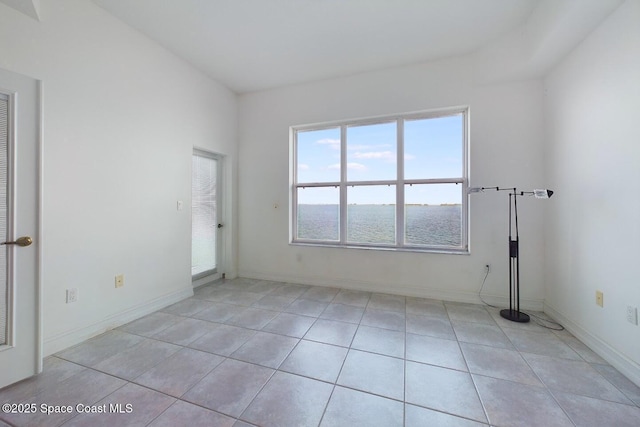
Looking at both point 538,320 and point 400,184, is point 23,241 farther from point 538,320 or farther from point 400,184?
point 538,320

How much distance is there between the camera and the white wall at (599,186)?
1.74 m

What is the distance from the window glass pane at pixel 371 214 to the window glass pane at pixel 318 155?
45 centimetres

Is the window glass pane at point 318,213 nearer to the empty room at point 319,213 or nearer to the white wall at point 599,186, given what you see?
the empty room at point 319,213

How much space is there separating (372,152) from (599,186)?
7.46 ft

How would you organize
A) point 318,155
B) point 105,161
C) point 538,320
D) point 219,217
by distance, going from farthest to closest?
1. point 219,217
2. point 318,155
3. point 538,320
4. point 105,161

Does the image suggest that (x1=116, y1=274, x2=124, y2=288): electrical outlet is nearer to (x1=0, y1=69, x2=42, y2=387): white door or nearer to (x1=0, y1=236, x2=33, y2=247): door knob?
(x1=0, y1=69, x2=42, y2=387): white door

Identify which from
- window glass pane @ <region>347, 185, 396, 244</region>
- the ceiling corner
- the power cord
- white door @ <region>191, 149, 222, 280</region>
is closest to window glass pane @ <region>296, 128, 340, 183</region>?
window glass pane @ <region>347, 185, 396, 244</region>

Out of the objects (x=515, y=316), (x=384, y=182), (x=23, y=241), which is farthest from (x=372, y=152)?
(x=23, y=241)

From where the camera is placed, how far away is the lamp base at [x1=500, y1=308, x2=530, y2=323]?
2535 mm

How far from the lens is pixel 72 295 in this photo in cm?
211

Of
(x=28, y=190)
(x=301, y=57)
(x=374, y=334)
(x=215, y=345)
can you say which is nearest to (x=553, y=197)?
(x=374, y=334)

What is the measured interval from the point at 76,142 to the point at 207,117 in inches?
65.4

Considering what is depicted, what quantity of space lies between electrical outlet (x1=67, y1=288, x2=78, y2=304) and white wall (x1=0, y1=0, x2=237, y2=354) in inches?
1.4

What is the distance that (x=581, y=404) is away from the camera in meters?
1.46
